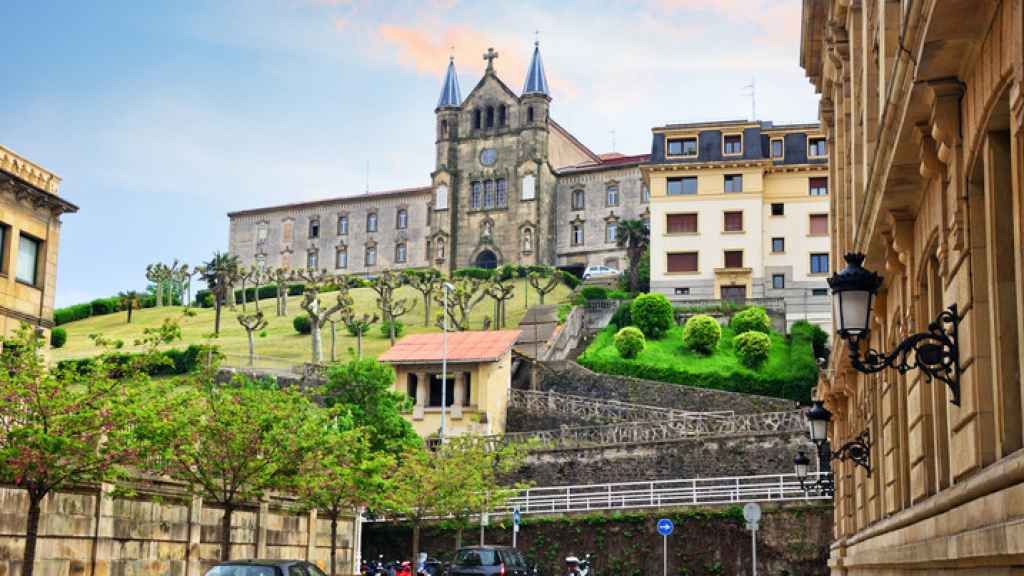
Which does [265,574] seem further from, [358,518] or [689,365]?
[689,365]

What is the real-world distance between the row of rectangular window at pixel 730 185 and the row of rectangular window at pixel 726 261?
12.6ft

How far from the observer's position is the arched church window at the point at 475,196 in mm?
117575

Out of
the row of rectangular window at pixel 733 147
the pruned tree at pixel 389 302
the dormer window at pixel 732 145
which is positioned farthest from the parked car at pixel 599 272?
the dormer window at pixel 732 145

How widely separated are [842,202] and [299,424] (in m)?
13.0

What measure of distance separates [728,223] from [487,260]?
39.9 metres

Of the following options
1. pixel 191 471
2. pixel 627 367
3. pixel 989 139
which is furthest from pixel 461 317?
pixel 989 139

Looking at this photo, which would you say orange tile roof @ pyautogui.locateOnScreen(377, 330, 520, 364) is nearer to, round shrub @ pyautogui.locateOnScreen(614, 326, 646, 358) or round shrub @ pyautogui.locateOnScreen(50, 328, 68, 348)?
round shrub @ pyautogui.locateOnScreen(614, 326, 646, 358)

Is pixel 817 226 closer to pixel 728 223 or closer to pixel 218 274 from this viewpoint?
pixel 728 223

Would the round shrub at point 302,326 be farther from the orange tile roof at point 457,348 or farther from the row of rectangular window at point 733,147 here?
the row of rectangular window at point 733,147

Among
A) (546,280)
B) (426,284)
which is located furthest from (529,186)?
(426,284)

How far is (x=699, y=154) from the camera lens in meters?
80.5

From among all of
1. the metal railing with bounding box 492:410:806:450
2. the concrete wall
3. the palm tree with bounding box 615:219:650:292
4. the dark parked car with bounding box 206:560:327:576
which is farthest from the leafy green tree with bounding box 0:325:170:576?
the palm tree with bounding box 615:219:650:292

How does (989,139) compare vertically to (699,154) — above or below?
below

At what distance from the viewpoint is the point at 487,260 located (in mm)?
117125
